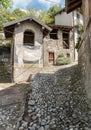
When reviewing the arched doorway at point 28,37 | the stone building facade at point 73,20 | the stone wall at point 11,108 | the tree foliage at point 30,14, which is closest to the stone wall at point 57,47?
the stone building facade at point 73,20

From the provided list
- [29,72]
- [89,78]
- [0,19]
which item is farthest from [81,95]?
[0,19]

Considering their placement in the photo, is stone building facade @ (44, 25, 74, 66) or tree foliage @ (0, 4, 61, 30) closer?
stone building facade @ (44, 25, 74, 66)

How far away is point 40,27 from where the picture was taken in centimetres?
1756

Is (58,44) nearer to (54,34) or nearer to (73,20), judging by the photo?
(54,34)

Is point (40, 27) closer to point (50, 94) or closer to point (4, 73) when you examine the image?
point (4, 73)

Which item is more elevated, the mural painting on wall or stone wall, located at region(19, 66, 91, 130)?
the mural painting on wall

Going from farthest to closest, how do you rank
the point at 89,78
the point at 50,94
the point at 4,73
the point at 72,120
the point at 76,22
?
the point at 76,22 → the point at 4,73 → the point at 50,94 → the point at 89,78 → the point at 72,120

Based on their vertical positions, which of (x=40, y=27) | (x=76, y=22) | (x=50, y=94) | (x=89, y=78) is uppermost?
(x=76, y=22)

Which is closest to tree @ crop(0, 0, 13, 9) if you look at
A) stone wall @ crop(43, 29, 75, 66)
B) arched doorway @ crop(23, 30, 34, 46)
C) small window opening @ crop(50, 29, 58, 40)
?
arched doorway @ crop(23, 30, 34, 46)

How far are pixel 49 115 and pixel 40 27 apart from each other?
38.4 ft

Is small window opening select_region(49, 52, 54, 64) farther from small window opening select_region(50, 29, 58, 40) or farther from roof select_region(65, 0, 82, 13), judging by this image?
roof select_region(65, 0, 82, 13)

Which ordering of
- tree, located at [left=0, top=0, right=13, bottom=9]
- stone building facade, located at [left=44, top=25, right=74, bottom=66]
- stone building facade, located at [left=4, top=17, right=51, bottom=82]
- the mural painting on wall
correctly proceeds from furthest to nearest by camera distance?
stone building facade, located at [left=44, top=25, right=74, bottom=66]
the mural painting on wall
stone building facade, located at [left=4, top=17, right=51, bottom=82]
tree, located at [left=0, top=0, right=13, bottom=9]

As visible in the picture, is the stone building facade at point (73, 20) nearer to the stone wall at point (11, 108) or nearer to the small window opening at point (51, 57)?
the small window opening at point (51, 57)

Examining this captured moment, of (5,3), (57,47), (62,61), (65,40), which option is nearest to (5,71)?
(62,61)
